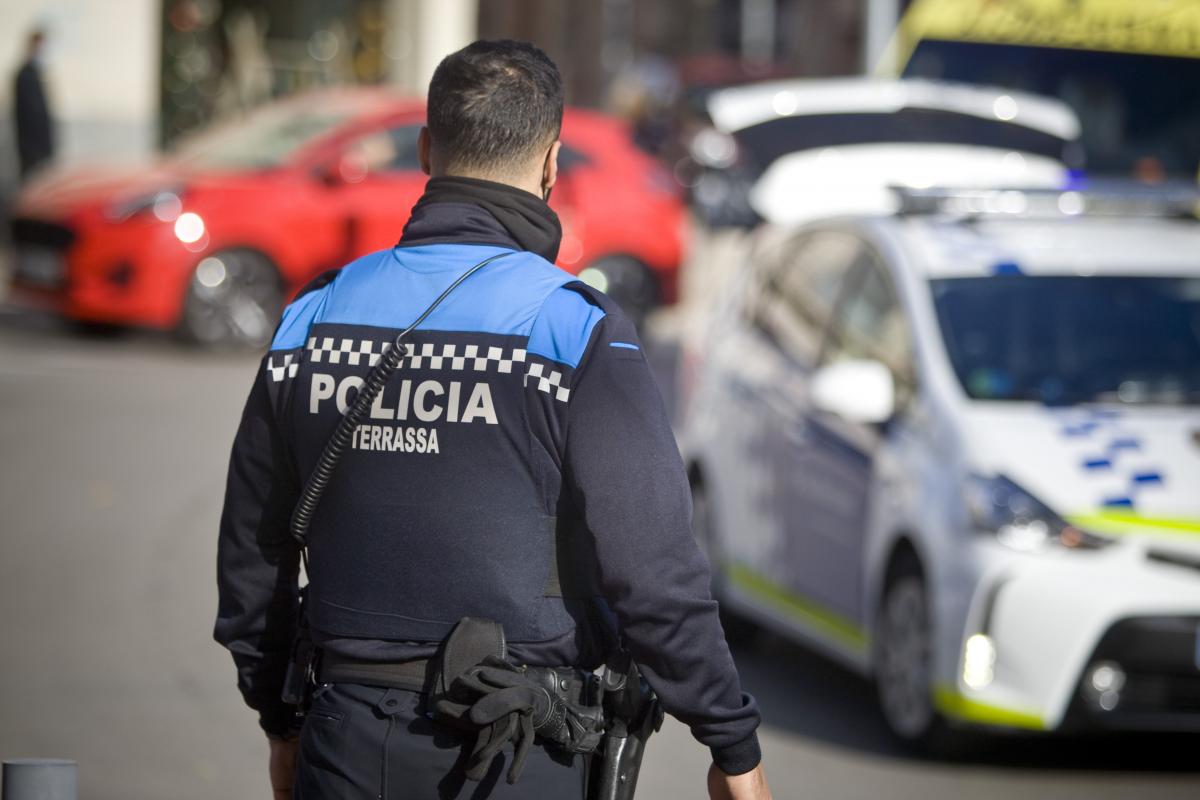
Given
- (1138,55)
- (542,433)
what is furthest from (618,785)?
(1138,55)

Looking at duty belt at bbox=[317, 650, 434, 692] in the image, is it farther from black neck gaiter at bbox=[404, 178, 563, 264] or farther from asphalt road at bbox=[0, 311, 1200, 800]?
asphalt road at bbox=[0, 311, 1200, 800]

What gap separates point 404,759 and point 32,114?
17.4m

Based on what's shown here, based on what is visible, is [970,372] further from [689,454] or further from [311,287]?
[311,287]

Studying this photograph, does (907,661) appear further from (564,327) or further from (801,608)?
(564,327)

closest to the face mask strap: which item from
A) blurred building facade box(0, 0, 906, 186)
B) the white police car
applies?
the white police car

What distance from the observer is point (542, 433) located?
9.08 ft

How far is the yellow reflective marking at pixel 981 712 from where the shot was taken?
561cm

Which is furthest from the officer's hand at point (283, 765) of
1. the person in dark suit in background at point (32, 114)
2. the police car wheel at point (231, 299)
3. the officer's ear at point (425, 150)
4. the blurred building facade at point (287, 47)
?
the blurred building facade at point (287, 47)

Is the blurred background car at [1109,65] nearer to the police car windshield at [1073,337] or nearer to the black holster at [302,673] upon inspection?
the police car windshield at [1073,337]

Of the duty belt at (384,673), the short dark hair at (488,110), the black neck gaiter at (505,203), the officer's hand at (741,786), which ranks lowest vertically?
the officer's hand at (741,786)

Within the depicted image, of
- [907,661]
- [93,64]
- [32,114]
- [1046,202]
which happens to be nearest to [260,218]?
[32,114]

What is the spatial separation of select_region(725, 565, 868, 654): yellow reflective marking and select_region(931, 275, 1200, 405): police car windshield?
89cm

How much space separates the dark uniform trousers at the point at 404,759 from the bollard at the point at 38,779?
0.39 meters

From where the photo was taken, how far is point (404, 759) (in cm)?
275
